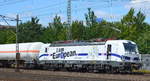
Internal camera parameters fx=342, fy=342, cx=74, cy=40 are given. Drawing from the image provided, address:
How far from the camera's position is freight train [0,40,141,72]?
35812mm

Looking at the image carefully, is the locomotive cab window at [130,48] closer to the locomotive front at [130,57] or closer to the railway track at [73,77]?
the locomotive front at [130,57]

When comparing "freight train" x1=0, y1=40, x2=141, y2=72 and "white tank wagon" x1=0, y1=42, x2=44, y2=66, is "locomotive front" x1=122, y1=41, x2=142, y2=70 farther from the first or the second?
"white tank wagon" x1=0, y1=42, x2=44, y2=66

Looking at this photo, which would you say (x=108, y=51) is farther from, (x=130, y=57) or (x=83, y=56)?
(x=83, y=56)

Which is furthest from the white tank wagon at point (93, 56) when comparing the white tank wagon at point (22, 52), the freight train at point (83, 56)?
the white tank wagon at point (22, 52)

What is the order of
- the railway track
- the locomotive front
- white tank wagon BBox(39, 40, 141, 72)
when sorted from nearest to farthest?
the railway track
the locomotive front
white tank wagon BBox(39, 40, 141, 72)

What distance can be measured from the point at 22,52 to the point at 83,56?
12.4 m

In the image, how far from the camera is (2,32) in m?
94.1

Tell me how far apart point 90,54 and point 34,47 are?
11.3 m

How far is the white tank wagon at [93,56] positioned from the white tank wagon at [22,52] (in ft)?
6.58

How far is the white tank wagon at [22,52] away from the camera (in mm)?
47106

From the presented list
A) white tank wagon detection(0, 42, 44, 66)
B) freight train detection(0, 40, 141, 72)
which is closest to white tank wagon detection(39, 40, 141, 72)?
freight train detection(0, 40, 141, 72)

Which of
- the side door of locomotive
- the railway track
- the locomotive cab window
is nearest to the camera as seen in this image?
the railway track

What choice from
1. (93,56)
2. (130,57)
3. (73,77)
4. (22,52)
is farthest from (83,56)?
(22,52)

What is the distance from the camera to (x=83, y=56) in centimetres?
3962
